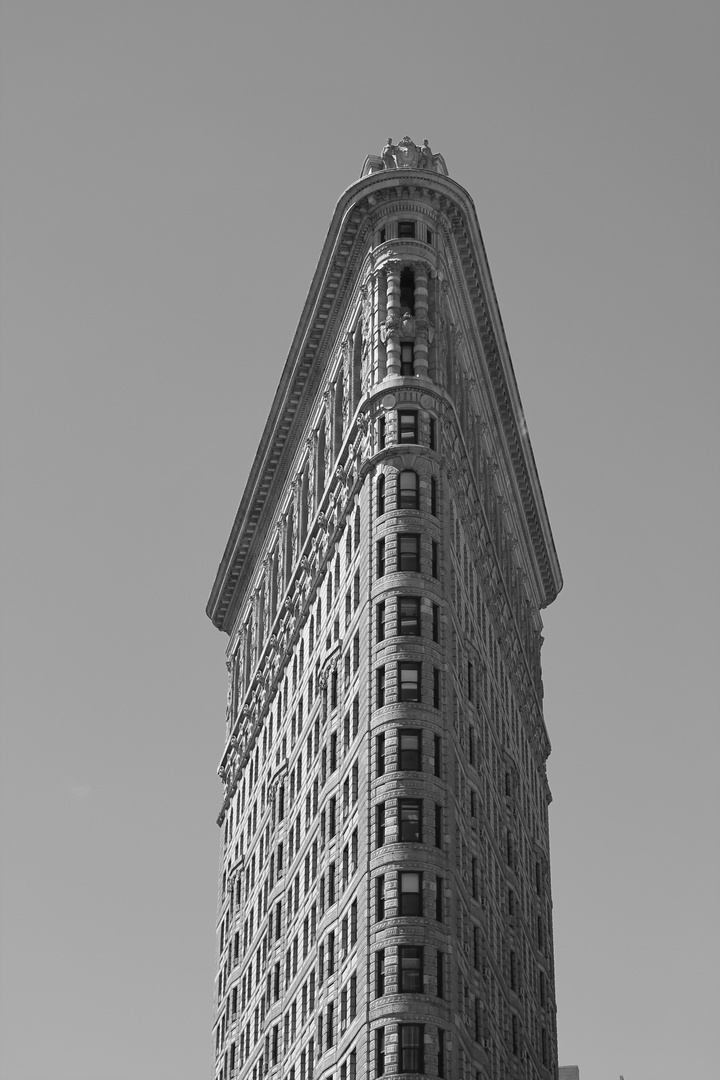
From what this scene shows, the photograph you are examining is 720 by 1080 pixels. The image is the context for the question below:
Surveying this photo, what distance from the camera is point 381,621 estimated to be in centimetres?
12200

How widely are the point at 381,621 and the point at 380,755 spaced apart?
8944 millimetres

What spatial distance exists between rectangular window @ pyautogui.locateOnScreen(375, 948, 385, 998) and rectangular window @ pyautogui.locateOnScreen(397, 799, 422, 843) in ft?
21.2

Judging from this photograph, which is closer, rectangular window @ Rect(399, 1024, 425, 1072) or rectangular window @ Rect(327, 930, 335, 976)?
rectangular window @ Rect(399, 1024, 425, 1072)

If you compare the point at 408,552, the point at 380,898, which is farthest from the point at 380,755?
the point at 408,552

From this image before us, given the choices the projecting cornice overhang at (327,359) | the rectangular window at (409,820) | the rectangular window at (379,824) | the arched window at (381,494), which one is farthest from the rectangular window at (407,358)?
the rectangular window at (409,820)


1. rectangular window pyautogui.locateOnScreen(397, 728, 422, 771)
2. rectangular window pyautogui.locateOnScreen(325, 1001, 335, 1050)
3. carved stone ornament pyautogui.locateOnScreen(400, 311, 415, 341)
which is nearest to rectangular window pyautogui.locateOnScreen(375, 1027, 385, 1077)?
rectangular window pyautogui.locateOnScreen(325, 1001, 335, 1050)

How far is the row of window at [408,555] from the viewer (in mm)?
122938

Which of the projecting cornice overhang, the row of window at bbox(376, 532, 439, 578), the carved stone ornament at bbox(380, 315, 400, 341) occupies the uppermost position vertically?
the projecting cornice overhang

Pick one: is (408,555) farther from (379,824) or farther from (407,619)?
(379,824)

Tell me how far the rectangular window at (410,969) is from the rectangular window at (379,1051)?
2.40m

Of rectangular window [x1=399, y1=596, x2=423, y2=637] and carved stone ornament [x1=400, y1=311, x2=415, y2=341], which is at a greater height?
carved stone ornament [x1=400, y1=311, x2=415, y2=341]

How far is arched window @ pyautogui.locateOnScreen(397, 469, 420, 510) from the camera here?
125688 mm

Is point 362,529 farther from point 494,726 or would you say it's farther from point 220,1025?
point 220,1025

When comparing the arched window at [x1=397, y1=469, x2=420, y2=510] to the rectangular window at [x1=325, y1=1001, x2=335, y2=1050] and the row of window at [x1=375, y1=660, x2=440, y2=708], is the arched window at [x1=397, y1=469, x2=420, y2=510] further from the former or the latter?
the rectangular window at [x1=325, y1=1001, x2=335, y2=1050]
